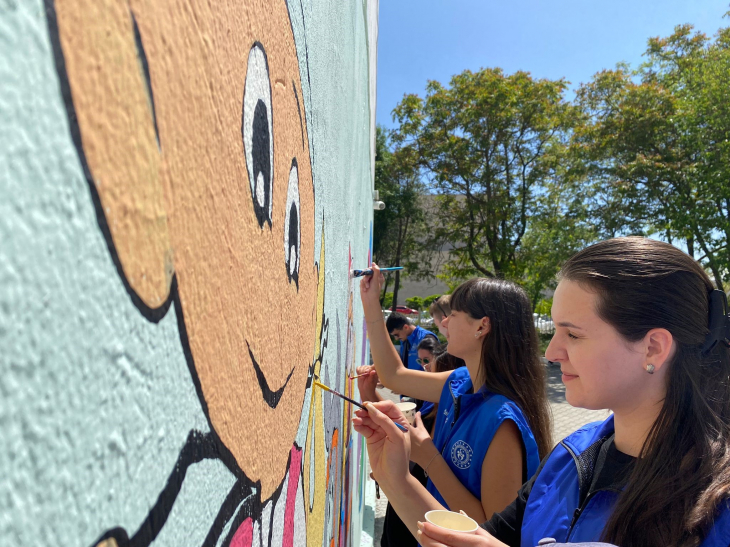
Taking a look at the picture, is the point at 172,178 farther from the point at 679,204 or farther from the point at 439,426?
the point at 679,204

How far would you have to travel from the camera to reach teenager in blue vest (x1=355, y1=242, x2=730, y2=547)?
1.21 meters

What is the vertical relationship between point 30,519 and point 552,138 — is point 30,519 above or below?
below

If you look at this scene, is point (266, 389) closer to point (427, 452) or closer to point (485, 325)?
point (427, 452)

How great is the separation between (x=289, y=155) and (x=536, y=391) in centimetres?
184

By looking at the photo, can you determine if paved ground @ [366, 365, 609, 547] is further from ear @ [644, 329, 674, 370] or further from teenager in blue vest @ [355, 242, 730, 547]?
ear @ [644, 329, 674, 370]

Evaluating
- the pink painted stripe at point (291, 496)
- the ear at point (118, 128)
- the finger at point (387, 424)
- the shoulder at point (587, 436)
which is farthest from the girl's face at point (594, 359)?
the ear at point (118, 128)

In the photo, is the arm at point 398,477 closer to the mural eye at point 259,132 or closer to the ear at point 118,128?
the mural eye at point 259,132

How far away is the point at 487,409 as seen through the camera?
80.1 inches

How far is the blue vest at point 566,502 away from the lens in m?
1.32

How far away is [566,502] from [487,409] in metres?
0.65

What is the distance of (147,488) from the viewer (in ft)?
1.12

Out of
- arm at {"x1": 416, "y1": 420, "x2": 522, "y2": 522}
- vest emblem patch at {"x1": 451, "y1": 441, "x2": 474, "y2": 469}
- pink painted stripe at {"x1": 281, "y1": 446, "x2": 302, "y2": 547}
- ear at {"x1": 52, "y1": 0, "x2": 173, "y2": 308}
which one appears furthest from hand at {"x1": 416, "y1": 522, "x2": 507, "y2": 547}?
ear at {"x1": 52, "y1": 0, "x2": 173, "y2": 308}

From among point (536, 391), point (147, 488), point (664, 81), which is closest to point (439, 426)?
point (536, 391)


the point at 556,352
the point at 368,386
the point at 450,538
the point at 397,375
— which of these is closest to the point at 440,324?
the point at 397,375
